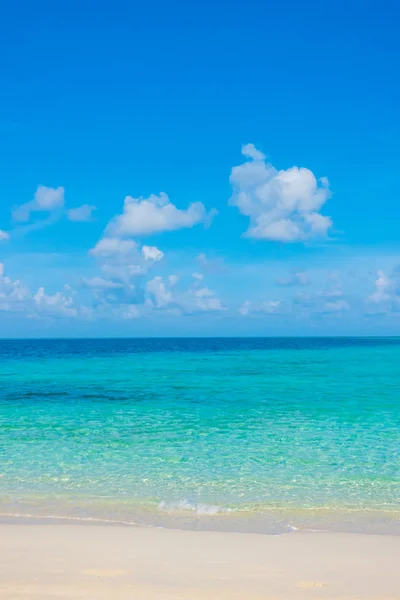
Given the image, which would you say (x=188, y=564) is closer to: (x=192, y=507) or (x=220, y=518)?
(x=220, y=518)

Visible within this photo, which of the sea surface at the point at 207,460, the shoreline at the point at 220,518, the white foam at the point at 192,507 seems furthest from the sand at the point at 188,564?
the white foam at the point at 192,507

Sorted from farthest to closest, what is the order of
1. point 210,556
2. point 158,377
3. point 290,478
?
point 158,377
point 290,478
point 210,556

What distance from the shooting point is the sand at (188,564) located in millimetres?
6828

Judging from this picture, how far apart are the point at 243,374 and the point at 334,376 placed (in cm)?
722

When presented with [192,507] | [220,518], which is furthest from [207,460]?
[220,518]

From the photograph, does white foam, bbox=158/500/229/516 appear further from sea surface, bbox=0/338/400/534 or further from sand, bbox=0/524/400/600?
sand, bbox=0/524/400/600

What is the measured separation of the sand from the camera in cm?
683

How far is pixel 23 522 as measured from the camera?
9.64 meters

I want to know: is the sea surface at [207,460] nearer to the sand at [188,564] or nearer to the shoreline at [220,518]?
the shoreline at [220,518]

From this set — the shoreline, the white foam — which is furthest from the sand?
the white foam

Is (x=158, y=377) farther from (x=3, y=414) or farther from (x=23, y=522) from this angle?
(x=23, y=522)

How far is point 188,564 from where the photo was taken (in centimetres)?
773

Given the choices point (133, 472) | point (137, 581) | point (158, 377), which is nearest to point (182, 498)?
point (133, 472)

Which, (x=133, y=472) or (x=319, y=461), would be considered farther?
(x=319, y=461)
